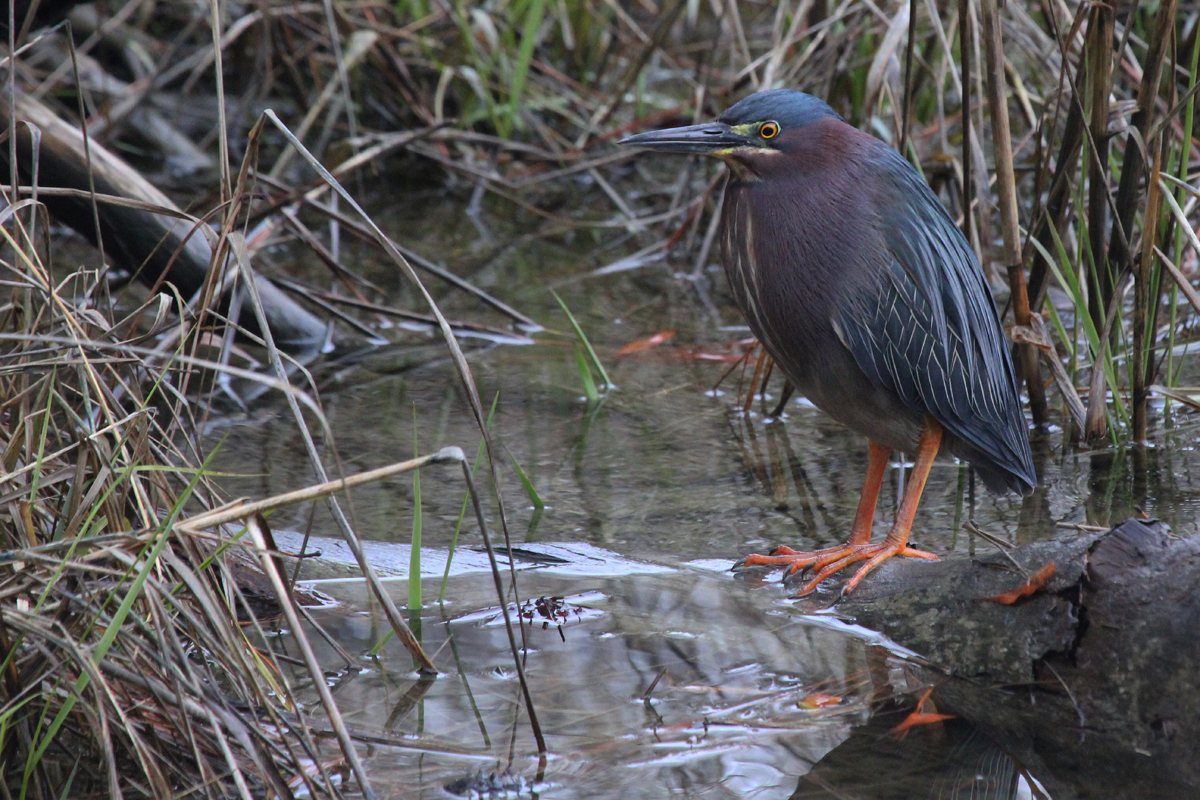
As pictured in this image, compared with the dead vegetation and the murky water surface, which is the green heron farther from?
the dead vegetation

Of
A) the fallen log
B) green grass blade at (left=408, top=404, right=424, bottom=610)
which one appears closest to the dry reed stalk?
the fallen log

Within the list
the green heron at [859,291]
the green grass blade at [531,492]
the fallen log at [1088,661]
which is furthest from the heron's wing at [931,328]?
the green grass blade at [531,492]

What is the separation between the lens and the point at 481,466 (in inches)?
136

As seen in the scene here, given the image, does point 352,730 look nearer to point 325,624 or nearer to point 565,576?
point 325,624

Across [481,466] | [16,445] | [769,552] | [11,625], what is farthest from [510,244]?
[11,625]

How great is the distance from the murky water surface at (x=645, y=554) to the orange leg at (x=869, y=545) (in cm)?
9

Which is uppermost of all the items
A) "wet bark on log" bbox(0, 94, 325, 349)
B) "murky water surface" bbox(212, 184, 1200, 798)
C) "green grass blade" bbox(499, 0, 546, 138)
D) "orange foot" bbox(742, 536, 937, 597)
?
"green grass blade" bbox(499, 0, 546, 138)

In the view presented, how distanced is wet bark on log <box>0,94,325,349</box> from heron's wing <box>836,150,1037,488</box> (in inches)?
81.1

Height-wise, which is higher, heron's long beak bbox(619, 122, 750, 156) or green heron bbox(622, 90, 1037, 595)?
heron's long beak bbox(619, 122, 750, 156)

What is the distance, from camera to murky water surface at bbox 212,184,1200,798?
2059 mm

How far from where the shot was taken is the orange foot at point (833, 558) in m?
2.61

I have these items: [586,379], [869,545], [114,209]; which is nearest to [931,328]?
[869,545]

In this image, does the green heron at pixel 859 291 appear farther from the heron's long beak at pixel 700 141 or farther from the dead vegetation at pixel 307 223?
the dead vegetation at pixel 307 223

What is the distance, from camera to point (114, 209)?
3992mm
